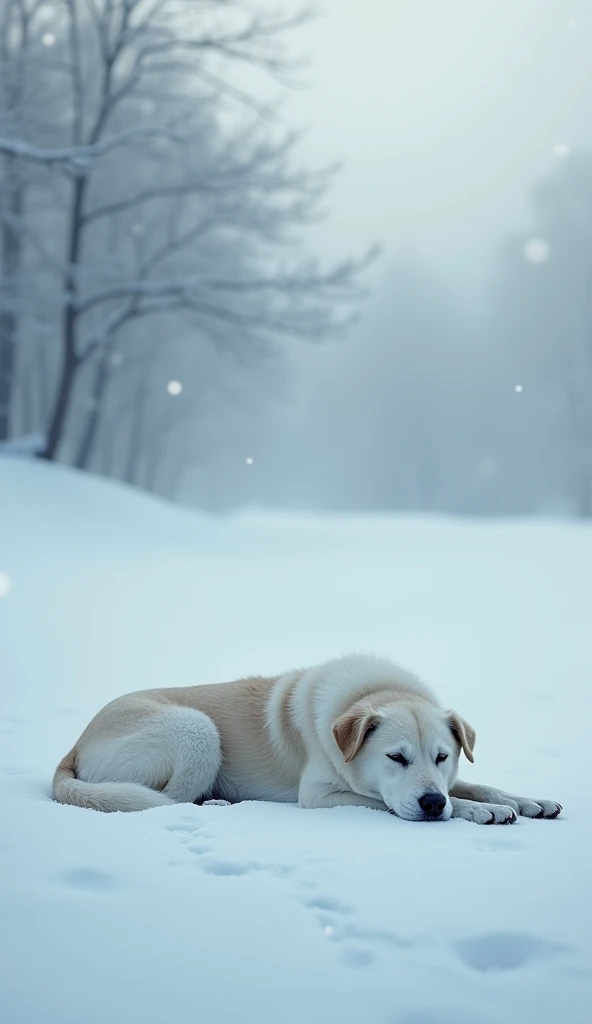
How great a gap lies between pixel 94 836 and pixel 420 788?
3.82 feet

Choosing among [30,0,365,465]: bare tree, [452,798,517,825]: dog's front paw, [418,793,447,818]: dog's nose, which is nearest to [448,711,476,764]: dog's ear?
[452,798,517,825]: dog's front paw

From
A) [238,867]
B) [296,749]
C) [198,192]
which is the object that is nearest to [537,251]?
[198,192]

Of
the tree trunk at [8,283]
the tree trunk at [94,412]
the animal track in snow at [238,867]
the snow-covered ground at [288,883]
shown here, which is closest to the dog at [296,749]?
the snow-covered ground at [288,883]

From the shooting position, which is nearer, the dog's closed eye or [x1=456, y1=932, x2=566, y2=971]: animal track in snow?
[x1=456, y1=932, x2=566, y2=971]: animal track in snow

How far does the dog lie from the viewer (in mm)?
3115

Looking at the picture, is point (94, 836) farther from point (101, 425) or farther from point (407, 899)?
point (101, 425)

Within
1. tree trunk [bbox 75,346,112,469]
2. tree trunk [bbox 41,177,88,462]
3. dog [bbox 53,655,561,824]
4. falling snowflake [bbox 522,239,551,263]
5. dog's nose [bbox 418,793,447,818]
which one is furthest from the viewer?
falling snowflake [bbox 522,239,551,263]

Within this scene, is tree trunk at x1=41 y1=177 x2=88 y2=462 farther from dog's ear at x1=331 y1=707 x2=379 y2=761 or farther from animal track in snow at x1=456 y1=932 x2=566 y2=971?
animal track in snow at x1=456 y1=932 x2=566 y2=971

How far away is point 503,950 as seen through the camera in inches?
72.6

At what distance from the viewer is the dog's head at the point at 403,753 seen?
3.02 meters

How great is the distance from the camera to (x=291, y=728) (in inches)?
142

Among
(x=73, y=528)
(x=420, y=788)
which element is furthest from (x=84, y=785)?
(x=73, y=528)

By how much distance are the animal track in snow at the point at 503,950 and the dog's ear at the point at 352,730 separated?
4.25 ft

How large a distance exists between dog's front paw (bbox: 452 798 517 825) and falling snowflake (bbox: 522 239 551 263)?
2562 centimetres
